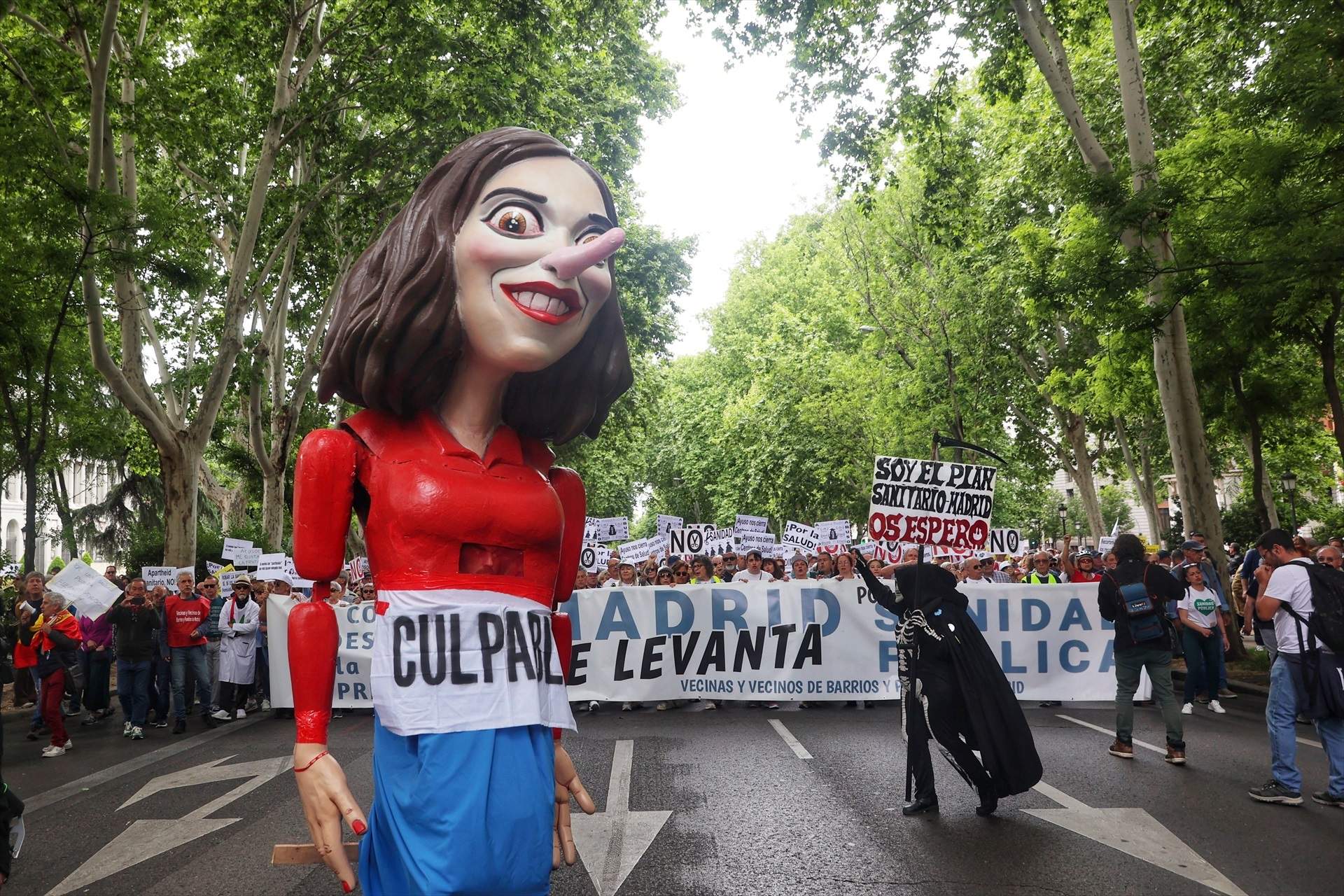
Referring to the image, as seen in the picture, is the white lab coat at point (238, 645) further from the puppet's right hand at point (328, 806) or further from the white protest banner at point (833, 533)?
the white protest banner at point (833, 533)

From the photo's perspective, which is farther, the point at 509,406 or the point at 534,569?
the point at 509,406

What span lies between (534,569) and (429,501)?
301mm

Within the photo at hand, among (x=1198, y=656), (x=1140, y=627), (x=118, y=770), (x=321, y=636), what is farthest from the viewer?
(x=1198, y=656)

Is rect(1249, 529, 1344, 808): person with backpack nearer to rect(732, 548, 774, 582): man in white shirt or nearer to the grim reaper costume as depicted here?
the grim reaper costume

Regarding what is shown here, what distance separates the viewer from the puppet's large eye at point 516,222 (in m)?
2.53

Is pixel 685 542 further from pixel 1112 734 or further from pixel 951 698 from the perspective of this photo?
pixel 951 698

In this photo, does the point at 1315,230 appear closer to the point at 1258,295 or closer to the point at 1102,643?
the point at 1258,295

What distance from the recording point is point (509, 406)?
2.73m

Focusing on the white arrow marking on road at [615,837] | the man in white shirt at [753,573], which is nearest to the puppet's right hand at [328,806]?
the white arrow marking on road at [615,837]

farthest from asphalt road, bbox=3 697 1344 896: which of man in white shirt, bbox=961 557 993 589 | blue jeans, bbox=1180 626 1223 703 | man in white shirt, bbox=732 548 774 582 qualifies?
man in white shirt, bbox=732 548 774 582

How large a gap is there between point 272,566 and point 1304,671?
13.4 metres

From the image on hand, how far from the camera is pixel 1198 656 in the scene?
11.4 m

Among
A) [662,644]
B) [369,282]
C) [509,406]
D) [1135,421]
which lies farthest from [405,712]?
[1135,421]

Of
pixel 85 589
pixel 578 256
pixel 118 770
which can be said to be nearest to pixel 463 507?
pixel 578 256
